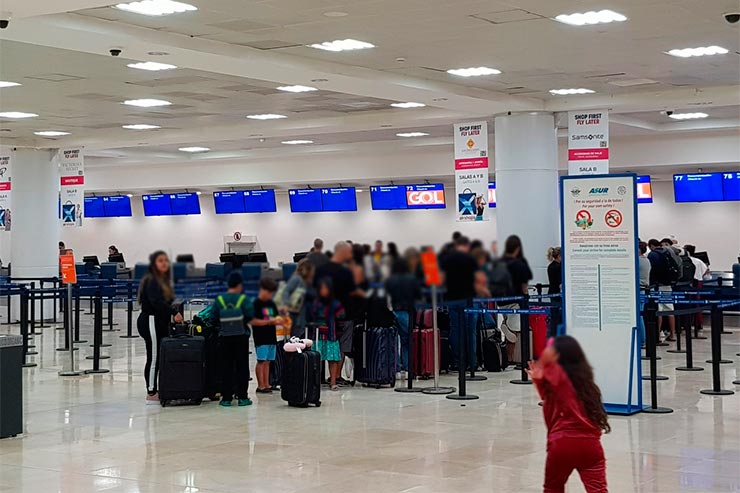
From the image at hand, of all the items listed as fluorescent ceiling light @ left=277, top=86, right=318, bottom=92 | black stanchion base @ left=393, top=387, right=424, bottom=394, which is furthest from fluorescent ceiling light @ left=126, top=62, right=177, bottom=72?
black stanchion base @ left=393, top=387, right=424, bottom=394

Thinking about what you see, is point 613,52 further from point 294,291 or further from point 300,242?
point 300,242

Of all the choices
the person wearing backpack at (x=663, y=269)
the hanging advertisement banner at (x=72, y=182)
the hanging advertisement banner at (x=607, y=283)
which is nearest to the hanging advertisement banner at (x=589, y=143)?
the person wearing backpack at (x=663, y=269)

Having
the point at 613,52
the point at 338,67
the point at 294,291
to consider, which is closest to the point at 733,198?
the point at 613,52

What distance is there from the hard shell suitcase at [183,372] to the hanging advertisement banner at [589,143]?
9.06 m

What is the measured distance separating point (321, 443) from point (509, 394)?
424 centimetres

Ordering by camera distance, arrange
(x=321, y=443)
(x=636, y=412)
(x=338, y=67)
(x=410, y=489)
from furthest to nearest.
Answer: (x=338, y=67) < (x=636, y=412) < (x=321, y=443) < (x=410, y=489)

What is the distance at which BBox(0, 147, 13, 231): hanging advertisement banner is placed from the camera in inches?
1092

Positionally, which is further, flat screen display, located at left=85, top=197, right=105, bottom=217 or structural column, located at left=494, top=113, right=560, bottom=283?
flat screen display, located at left=85, top=197, right=105, bottom=217

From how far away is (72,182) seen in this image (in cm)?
2659

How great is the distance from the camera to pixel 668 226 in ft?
91.5

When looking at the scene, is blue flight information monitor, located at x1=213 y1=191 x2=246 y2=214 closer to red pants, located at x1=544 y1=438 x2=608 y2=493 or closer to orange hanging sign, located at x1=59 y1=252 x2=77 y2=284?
orange hanging sign, located at x1=59 y1=252 x2=77 y2=284

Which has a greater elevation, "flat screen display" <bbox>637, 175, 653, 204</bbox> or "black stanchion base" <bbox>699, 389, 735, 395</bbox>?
"flat screen display" <bbox>637, 175, 653, 204</bbox>

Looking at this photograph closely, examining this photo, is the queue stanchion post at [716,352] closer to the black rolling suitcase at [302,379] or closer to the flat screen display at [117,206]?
the black rolling suitcase at [302,379]

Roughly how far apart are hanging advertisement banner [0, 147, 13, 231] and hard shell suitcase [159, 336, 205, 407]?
15963mm
